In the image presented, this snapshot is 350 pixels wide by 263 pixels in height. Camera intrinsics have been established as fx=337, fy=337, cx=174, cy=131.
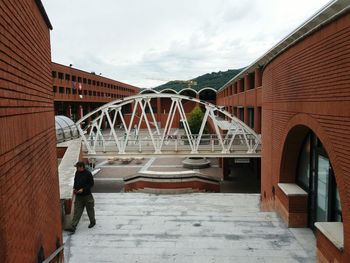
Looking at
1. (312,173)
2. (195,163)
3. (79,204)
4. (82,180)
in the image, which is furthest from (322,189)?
(195,163)

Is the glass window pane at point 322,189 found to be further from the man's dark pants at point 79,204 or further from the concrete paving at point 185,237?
the man's dark pants at point 79,204

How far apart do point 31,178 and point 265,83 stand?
30.4ft

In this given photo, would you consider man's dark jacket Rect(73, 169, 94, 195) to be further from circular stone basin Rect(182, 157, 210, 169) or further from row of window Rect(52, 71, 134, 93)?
row of window Rect(52, 71, 134, 93)

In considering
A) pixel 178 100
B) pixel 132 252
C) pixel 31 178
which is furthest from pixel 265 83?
pixel 178 100

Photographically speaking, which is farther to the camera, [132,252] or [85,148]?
[85,148]

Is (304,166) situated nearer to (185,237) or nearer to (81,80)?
(185,237)

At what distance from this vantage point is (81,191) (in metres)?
7.88

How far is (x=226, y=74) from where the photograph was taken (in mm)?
173375

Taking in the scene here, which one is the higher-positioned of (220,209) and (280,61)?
(280,61)

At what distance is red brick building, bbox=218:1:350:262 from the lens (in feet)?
17.6

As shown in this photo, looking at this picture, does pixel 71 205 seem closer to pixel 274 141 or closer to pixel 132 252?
pixel 132 252

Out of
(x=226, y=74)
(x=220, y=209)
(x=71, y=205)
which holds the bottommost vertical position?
(x=220, y=209)

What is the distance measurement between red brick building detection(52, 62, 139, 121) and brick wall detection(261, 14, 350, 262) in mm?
34598

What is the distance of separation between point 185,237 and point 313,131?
3.72 metres
